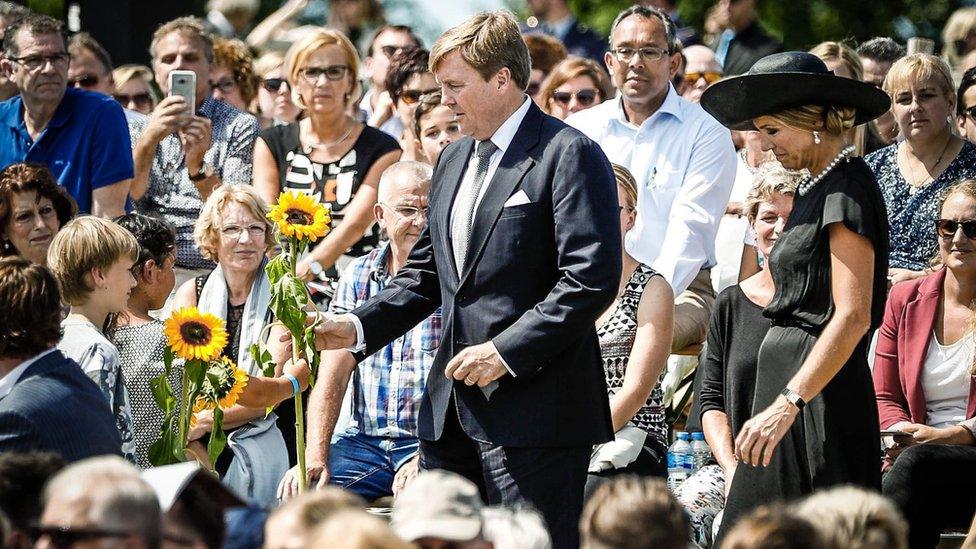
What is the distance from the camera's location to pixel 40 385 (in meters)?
4.70

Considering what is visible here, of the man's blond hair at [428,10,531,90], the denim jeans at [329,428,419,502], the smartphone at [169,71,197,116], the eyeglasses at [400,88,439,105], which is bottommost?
the denim jeans at [329,428,419,502]

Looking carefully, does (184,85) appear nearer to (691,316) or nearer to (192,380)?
(192,380)

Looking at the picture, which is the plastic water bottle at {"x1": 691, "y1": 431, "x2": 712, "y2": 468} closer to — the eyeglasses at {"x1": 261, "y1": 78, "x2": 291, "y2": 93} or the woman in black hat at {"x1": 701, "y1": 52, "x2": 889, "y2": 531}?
the woman in black hat at {"x1": 701, "y1": 52, "x2": 889, "y2": 531}

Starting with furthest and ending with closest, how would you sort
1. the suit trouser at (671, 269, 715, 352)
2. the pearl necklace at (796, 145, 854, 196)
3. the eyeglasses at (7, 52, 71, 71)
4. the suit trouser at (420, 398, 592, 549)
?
the eyeglasses at (7, 52, 71, 71) → the suit trouser at (671, 269, 715, 352) → the pearl necklace at (796, 145, 854, 196) → the suit trouser at (420, 398, 592, 549)

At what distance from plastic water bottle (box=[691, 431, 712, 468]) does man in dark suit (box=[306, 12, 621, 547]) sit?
73.2 inches

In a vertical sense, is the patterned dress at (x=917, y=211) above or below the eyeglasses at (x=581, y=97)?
below

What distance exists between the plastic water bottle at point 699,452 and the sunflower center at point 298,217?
2.15 m

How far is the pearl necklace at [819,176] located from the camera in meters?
4.93

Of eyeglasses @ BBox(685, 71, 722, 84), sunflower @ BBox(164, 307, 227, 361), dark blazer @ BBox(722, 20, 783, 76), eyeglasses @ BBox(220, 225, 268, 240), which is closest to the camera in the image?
sunflower @ BBox(164, 307, 227, 361)

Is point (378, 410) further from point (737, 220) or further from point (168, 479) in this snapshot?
point (168, 479)

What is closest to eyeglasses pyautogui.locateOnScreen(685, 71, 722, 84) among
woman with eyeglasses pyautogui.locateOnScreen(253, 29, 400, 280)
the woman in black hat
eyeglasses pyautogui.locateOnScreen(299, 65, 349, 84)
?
woman with eyeglasses pyautogui.locateOnScreen(253, 29, 400, 280)

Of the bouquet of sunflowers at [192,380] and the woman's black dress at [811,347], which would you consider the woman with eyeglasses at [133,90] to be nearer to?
the bouquet of sunflowers at [192,380]

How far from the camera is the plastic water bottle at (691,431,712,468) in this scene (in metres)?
6.71

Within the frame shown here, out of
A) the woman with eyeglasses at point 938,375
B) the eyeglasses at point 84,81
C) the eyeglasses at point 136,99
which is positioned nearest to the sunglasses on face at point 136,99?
the eyeglasses at point 136,99
